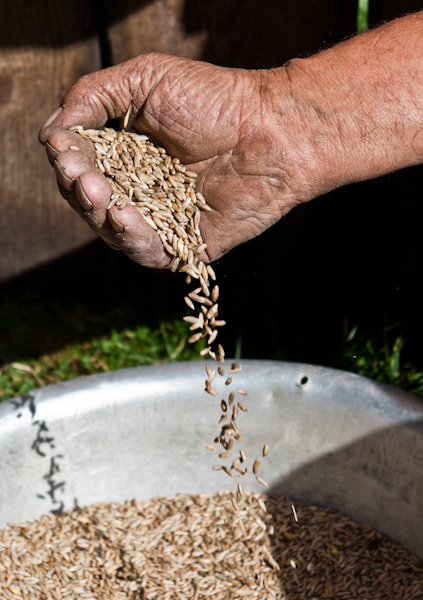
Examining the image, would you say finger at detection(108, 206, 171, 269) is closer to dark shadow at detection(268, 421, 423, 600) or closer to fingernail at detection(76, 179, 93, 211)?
fingernail at detection(76, 179, 93, 211)

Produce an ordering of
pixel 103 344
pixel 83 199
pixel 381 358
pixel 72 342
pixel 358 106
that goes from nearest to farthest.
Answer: pixel 83 199 < pixel 358 106 < pixel 381 358 < pixel 103 344 < pixel 72 342

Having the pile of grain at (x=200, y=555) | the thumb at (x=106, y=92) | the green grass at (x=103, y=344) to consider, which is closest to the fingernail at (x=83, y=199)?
the thumb at (x=106, y=92)

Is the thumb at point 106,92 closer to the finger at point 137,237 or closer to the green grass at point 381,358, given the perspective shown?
the finger at point 137,237

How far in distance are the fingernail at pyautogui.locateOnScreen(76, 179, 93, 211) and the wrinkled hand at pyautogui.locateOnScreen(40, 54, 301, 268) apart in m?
0.05

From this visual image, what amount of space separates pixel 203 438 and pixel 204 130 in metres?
0.86

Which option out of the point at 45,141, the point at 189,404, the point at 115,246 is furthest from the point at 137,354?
the point at 45,141

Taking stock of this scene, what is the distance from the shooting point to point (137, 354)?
2.85 meters

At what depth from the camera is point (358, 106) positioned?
1818 millimetres

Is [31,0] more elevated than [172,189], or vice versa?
[31,0]

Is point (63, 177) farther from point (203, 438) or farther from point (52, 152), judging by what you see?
point (203, 438)

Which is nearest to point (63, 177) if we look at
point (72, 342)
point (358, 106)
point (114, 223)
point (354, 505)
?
point (114, 223)

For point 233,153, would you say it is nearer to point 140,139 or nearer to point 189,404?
point 140,139

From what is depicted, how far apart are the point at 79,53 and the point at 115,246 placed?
4.52 feet

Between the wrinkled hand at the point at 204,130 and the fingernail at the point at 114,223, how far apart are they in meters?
0.02
